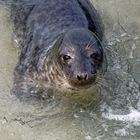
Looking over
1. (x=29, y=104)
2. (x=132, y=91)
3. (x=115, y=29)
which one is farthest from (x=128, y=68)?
(x=29, y=104)

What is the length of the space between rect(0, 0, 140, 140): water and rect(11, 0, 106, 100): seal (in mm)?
196

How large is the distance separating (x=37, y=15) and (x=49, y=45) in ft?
2.32

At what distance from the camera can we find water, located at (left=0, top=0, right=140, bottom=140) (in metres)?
6.69

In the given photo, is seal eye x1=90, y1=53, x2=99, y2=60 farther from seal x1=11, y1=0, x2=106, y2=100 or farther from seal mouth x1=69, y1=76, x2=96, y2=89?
seal mouth x1=69, y1=76, x2=96, y2=89

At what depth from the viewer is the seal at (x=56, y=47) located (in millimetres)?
6461

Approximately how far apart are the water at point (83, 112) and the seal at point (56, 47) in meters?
0.20

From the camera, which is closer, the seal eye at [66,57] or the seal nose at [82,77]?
the seal nose at [82,77]

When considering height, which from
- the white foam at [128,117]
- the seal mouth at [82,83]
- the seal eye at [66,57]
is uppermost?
the seal eye at [66,57]

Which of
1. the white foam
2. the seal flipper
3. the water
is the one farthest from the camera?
the seal flipper

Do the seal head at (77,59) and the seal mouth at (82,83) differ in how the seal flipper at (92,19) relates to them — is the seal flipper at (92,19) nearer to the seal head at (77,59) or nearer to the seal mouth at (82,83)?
the seal head at (77,59)

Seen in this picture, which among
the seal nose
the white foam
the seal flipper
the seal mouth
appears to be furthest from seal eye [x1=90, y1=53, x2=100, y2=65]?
the seal flipper

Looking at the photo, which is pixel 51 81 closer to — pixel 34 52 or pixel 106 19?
pixel 34 52

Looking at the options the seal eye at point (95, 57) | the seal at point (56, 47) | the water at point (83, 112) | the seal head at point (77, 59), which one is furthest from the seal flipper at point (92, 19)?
the seal eye at point (95, 57)

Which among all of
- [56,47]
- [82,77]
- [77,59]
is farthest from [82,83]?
[56,47]
